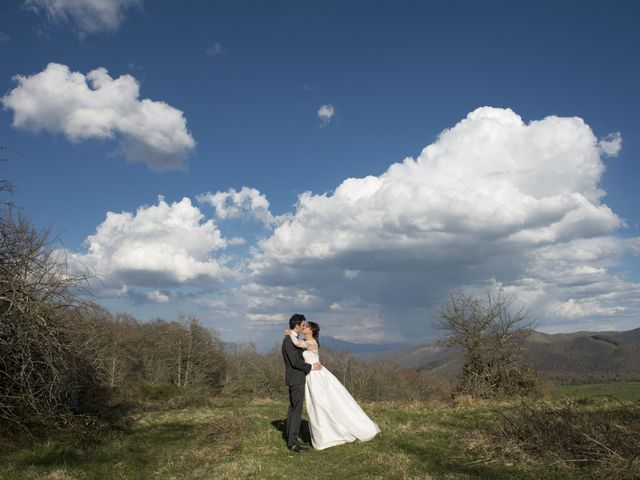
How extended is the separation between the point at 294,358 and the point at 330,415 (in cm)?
148

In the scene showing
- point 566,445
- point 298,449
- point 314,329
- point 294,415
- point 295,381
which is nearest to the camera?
point 566,445

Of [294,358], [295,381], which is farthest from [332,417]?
[294,358]

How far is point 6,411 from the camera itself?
10.9 metres

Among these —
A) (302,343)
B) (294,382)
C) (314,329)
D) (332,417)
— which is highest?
(314,329)

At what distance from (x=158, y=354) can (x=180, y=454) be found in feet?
153

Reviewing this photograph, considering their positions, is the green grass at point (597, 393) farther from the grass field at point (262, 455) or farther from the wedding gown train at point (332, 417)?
the wedding gown train at point (332, 417)

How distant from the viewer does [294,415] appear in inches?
409

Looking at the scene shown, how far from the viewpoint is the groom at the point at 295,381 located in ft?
33.9

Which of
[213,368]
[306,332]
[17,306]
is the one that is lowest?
[213,368]

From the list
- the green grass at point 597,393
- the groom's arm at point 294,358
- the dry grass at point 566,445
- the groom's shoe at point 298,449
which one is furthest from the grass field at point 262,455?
the green grass at point 597,393

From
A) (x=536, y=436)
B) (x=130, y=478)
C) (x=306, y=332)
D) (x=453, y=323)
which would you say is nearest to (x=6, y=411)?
(x=130, y=478)

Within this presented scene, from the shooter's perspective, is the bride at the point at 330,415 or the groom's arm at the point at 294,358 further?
the groom's arm at the point at 294,358

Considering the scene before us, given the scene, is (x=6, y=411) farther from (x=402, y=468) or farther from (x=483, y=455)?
(x=483, y=455)

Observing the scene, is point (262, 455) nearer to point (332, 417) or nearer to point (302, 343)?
point (332, 417)
